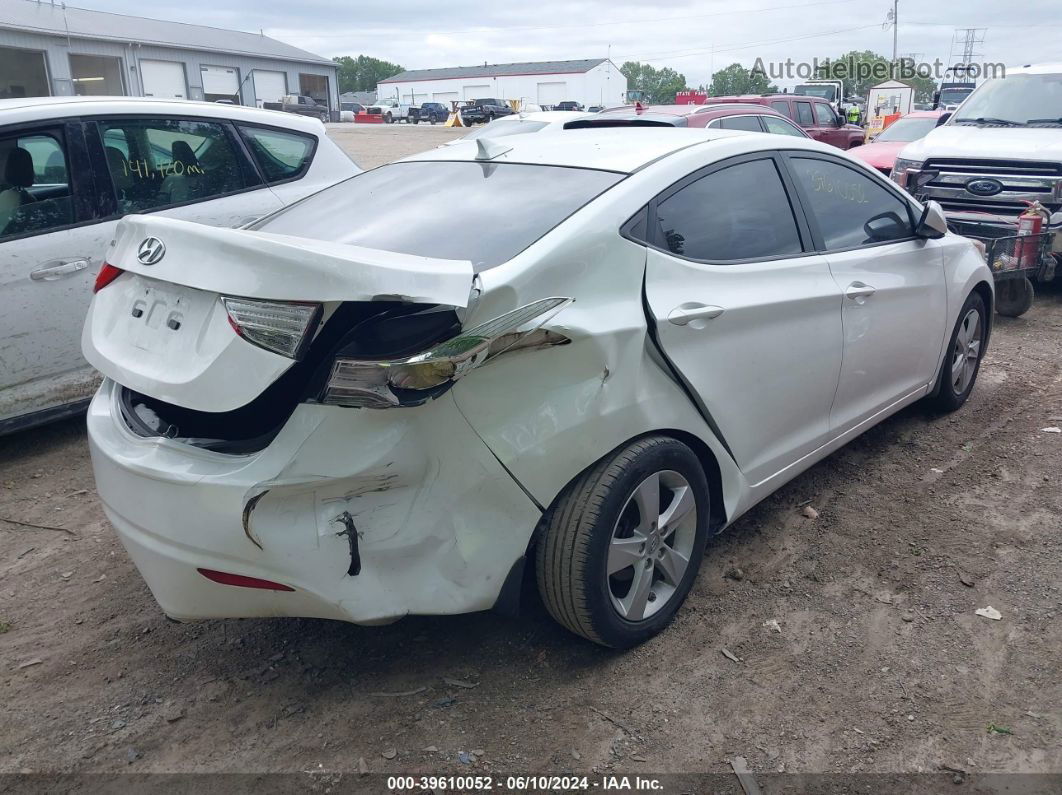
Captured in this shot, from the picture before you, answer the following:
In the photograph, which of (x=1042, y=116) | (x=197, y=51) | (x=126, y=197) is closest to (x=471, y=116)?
(x=197, y=51)

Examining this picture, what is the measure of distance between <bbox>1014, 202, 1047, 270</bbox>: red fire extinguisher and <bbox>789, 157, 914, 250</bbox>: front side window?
3.34 m

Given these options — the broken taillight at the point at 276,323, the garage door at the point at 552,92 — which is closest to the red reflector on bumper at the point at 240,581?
the broken taillight at the point at 276,323

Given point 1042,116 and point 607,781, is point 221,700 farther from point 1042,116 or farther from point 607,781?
point 1042,116

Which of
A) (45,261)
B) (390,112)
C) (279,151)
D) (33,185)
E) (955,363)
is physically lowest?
(955,363)

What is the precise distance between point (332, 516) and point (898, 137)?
13069 mm

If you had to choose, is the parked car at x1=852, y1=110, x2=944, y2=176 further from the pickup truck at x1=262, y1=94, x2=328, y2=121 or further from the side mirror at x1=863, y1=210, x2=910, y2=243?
the pickup truck at x1=262, y1=94, x2=328, y2=121

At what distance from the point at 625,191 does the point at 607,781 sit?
1.80m

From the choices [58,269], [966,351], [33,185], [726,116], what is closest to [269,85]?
[726,116]

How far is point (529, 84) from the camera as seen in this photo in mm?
80312

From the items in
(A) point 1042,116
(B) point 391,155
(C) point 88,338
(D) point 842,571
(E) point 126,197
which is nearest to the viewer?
(C) point 88,338

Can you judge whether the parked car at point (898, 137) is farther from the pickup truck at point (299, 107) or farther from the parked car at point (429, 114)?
the parked car at point (429, 114)

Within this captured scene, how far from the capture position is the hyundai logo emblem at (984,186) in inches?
302

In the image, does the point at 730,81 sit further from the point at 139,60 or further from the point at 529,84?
the point at 139,60

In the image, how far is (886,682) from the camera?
279 centimetres
